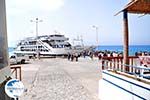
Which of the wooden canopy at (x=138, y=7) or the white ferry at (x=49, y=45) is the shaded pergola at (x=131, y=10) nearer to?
the wooden canopy at (x=138, y=7)

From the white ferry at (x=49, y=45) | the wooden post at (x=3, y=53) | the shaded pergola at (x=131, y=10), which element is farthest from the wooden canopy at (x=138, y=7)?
the white ferry at (x=49, y=45)

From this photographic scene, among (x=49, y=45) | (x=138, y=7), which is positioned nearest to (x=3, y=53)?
(x=138, y=7)

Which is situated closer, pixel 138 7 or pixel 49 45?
pixel 138 7

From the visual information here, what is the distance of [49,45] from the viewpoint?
62.6 meters

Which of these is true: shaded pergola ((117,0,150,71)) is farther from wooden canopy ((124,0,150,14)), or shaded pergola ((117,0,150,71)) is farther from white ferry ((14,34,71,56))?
white ferry ((14,34,71,56))

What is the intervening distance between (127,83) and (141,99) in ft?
2.71

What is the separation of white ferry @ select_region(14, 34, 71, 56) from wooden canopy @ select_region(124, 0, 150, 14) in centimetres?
5018

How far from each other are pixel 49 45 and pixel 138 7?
54.1 metres

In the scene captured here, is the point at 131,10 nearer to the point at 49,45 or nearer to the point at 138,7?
the point at 138,7

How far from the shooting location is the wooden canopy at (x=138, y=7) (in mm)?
8516

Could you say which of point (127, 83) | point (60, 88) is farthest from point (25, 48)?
point (127, 83)

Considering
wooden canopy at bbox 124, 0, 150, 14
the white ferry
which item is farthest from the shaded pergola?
the white ferry

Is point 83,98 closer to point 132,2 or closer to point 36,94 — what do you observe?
point 36,94

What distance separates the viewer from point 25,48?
70625mm
